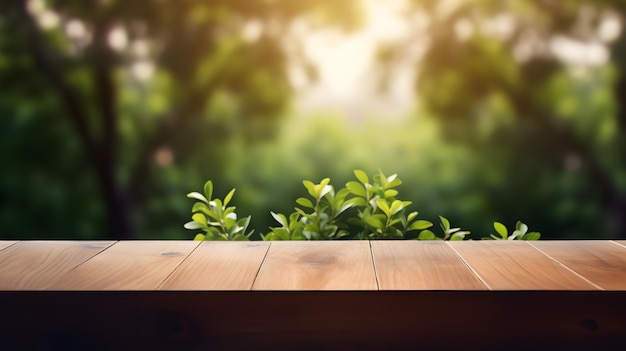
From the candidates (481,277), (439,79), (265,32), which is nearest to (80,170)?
(265,32)

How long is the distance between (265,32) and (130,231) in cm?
86

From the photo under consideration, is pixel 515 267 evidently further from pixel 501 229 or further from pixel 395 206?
pixel 501 229

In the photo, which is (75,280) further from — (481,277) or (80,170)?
(80,170)

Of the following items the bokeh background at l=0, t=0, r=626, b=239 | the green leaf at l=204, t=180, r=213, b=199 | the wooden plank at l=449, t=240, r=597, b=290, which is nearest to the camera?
the wooden plank at l=449, t=240, r=597, b=290

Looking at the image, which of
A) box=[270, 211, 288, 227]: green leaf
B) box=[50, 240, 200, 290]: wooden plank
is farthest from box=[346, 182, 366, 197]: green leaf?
box=[50, 240, 200, 290]: wooden plank

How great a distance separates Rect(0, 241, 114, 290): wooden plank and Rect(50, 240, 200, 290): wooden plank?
0.03m

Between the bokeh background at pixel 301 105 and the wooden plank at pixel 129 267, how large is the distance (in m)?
0.61

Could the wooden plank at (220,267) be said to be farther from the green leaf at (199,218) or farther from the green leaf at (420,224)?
the green leaf at (420,224)

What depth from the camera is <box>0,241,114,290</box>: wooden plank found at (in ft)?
3.75

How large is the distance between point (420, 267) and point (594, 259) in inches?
16.8

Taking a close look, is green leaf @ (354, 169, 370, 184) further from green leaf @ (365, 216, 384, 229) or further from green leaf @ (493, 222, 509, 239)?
green leaf @ (493, 222, 509, 239)

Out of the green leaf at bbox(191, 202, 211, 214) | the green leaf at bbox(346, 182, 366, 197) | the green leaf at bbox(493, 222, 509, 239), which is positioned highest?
the green leaf at bbox(346, 182, 366, 197)

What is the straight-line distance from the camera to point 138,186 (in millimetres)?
2074

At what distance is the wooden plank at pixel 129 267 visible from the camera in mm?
1121
